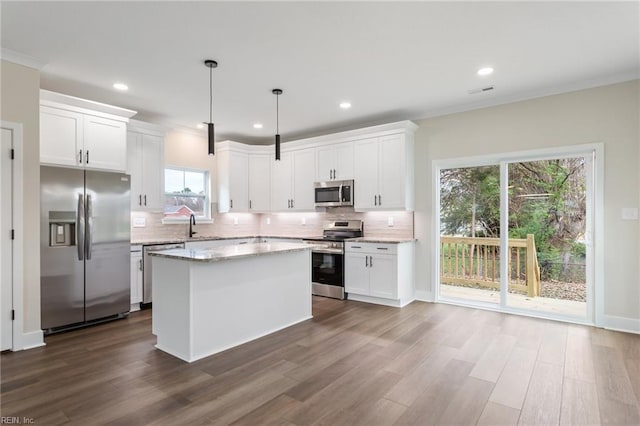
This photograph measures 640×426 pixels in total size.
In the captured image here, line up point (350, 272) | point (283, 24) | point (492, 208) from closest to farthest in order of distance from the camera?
point (283, 24), point (492, 208), point (350, 272)

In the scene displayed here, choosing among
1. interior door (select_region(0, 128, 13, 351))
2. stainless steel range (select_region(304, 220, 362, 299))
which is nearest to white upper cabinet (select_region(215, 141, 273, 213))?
stainless steel range (select_region(304, 220, 362, 299))

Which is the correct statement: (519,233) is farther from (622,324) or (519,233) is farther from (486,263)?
(622,324)

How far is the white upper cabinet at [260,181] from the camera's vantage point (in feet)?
21.5

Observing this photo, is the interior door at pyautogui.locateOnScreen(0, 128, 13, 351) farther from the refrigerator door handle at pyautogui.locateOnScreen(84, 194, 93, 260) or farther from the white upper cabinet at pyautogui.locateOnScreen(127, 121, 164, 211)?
the white upper cabinet at pyautogui.locateOnScreen(127, 121, 164, 211)

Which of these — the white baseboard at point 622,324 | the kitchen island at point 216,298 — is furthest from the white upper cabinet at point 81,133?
the white baseboard at point 622,324

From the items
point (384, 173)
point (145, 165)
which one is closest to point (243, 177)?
point (145, 165)

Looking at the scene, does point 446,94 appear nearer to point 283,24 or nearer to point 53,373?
point 283,24

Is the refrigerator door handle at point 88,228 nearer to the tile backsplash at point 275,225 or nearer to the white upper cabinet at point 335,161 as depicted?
the tile backsplash at point 275,225

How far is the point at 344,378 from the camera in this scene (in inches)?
105

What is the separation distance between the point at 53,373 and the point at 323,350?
2.24 m

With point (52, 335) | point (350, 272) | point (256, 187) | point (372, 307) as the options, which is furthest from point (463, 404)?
point (256, 187)

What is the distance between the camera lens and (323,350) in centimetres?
323

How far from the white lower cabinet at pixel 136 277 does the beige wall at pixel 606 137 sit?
4661 millimetres

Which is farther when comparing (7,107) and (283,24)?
(7,107)
